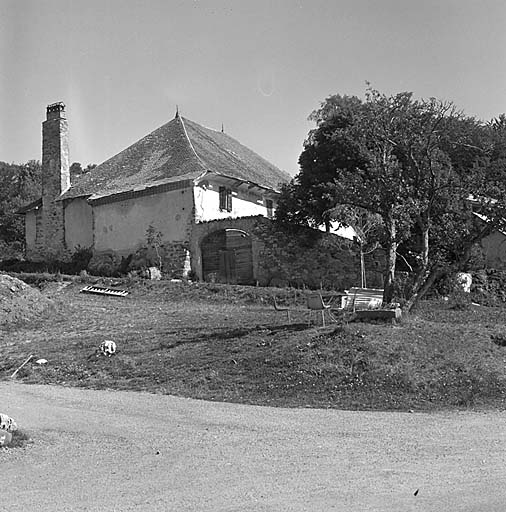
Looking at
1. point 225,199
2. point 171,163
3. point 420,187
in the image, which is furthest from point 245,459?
point 171,163

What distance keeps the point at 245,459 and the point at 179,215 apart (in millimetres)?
24772

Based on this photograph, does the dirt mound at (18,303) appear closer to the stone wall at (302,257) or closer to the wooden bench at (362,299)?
the wooden bench at (362,299)

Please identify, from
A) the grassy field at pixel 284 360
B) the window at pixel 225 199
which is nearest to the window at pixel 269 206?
the window at pixel 225 199

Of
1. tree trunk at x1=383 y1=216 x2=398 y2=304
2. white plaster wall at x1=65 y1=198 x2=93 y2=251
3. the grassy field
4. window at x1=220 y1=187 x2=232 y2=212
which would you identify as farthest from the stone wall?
tree trunk at x1=383 y1=216 x2=398 y2=304

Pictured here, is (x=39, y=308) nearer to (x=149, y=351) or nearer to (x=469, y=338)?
(x=149, y=351)

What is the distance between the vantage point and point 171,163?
3419 cm

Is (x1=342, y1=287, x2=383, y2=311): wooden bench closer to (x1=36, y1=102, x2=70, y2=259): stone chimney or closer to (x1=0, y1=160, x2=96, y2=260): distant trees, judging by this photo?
(x1=36, y1=102, x2=70, y2=259): stone chimney

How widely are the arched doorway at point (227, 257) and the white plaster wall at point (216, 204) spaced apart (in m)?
1.36

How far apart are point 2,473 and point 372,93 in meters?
12.6

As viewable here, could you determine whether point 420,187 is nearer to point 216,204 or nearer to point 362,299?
point 362,299

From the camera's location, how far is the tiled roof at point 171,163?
1321 inches

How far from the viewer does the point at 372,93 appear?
1720 centimetres

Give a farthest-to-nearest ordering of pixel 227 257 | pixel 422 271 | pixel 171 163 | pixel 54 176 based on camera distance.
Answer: pixel 54 176
pixel 171 163
pixel 227 257
pixel 422 271

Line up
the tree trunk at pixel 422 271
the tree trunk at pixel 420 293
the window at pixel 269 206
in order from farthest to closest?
the window at pixel 269 206 < the tree trunk at pixel 422 271 < the tree trunk at pixel 420 293
